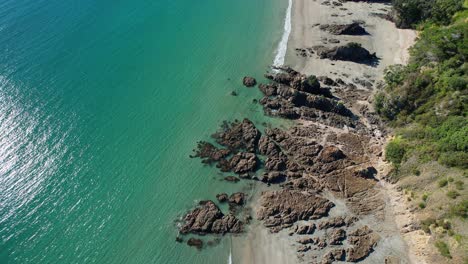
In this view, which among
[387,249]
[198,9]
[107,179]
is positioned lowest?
[387,249]

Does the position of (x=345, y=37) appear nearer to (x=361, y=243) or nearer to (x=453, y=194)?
(x=453, y=194)

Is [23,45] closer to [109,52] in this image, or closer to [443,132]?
[109,52]

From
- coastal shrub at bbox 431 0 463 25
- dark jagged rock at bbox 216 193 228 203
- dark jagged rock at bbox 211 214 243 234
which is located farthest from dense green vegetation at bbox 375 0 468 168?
dark jagged rock at bbox 216 193 228 203

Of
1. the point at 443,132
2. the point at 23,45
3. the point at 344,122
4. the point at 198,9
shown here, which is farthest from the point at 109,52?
the point at 443,132

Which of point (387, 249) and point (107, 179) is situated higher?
point (107, 179)

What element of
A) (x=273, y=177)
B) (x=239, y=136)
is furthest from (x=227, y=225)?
(x=239, y=136)

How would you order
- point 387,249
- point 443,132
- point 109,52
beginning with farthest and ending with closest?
1. point 109,52
2. point 443,132
3. point 387,249

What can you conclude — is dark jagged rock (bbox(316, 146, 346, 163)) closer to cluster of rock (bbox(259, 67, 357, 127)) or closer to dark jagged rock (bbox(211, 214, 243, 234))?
cluster of rock (bbox(259, 67, 357, 127))
